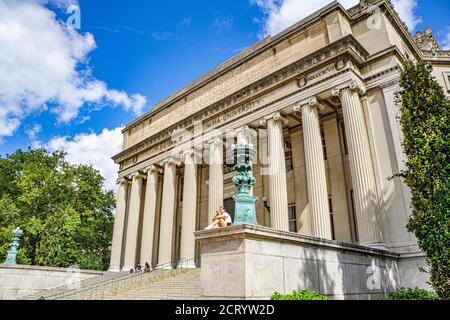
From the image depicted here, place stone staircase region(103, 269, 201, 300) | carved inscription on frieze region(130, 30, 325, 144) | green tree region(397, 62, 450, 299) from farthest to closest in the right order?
carved inscription on frieze region(130, 30, 325, 144), stone staircase region(103, 269, 201, 300), green tree region(397, 62, 450, 299)

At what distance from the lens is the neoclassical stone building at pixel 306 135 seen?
15.9 meters

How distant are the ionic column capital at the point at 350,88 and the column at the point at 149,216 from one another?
51.9 ft

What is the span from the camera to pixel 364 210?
15.1 metres

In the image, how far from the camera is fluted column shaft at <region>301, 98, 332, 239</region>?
621 inches

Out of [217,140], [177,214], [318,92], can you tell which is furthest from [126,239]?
[318,92]

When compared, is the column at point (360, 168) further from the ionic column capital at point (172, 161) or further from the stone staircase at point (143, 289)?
the ionic column capital at point (172, 161)

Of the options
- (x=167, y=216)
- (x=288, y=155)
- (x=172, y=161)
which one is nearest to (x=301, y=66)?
(x=288, y=155)

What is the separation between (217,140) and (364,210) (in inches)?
416

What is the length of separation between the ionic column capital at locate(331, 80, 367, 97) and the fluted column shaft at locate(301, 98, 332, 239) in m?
1.16

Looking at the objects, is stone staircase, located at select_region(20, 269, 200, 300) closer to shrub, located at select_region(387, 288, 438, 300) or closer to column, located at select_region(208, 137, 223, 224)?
column, located at select_region(208, 137, 223, 224)

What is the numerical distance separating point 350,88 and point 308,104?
2.27m

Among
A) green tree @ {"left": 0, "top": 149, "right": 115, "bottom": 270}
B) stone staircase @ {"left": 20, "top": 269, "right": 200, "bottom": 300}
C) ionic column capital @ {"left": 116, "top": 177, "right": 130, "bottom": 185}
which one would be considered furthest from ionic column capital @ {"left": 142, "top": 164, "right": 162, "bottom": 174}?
stone staircase @ {"left": 20, "top": 269, "right": 200, "bottom": 300}
